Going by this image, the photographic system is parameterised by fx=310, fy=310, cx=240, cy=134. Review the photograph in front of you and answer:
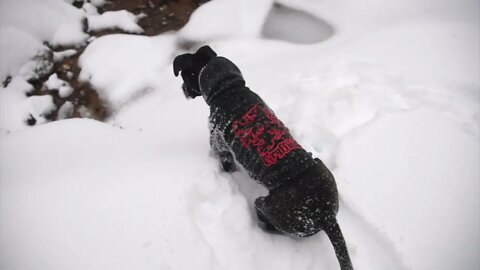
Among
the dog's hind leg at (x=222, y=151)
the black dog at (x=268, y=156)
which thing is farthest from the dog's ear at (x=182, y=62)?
the dog's hind leg at (x=222, y=151)

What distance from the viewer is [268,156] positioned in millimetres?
1816

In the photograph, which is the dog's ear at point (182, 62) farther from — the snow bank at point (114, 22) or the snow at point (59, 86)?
the snow bank at point (114, 22)

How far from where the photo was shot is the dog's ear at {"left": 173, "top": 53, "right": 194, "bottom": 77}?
2.23m

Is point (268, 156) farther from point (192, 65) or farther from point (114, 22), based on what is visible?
point (114, 22)

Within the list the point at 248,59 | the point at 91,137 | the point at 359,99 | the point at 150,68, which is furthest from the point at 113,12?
the point at 359,99

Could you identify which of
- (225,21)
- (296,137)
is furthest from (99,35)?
(296,137)

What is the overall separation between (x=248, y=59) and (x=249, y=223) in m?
2.08

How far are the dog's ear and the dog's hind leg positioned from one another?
51 centimetres

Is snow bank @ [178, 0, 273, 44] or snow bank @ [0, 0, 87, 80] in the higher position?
snow bank @ [178, 0, 273, 44]

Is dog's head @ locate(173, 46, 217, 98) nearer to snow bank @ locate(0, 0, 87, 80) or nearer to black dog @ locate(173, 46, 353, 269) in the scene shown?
black dog @ locate(173, 46, 353, 269)

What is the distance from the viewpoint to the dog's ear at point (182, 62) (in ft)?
7.30

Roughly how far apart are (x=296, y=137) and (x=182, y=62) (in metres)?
1.06

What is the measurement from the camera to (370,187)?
2.06 meters

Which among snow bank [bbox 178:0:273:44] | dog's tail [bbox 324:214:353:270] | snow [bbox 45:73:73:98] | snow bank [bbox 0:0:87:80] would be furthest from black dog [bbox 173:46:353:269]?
snow bank [bbox 0:0:87:80]
